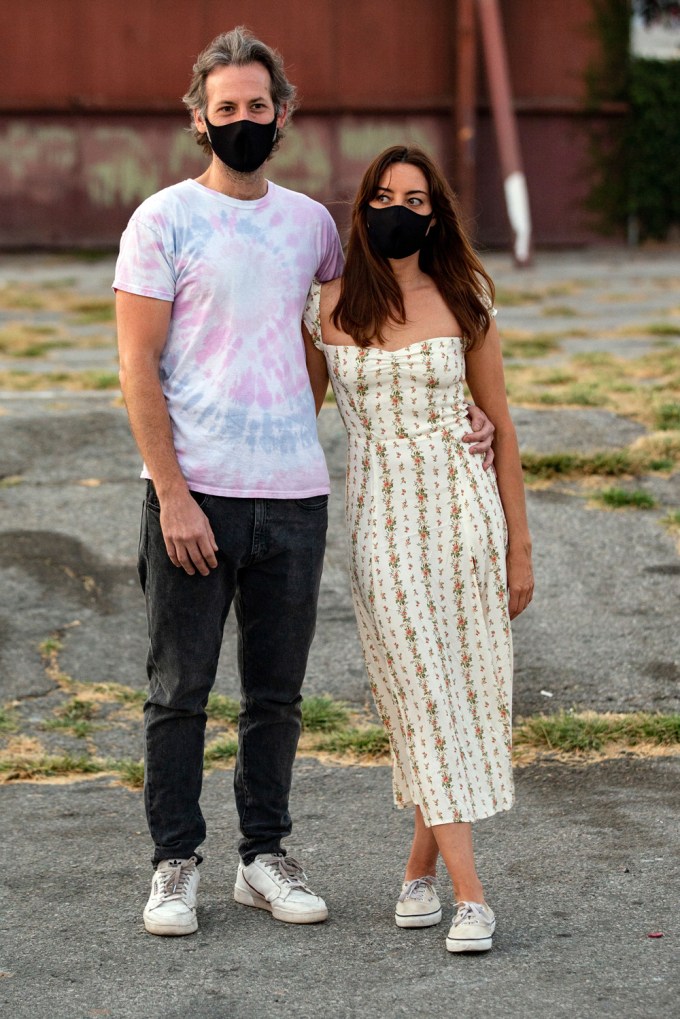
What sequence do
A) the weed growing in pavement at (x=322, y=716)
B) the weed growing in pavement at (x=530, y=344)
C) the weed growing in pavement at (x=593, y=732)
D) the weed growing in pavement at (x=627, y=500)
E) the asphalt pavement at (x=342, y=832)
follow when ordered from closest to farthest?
the asphalt pavement at (x=342, y=832)
the weed growing in pavement at (x=593, y=732)
the weed growing in pavement at (x=322, y=716)
the weed growing in pavement at (x=627, y=500)
the weed growing in pavement at (x=530, y=344)

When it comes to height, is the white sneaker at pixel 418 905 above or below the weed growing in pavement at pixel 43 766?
above

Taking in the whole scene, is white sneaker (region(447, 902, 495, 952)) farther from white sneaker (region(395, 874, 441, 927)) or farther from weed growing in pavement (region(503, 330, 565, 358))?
weed growing in pavement (region(503, 330, 565, 358))

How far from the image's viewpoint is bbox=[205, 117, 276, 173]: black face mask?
3359 mm

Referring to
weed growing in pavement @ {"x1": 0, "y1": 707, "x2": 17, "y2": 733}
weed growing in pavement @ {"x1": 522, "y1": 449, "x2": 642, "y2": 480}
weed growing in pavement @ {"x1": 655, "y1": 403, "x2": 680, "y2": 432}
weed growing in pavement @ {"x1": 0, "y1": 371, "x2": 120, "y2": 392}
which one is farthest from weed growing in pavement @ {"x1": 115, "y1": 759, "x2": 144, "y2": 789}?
weed growing in pavement @ {"x1": 0, "y1": 371, "x2": 120, "y2": 392}

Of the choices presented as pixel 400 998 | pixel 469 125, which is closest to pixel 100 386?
pixel 400 998

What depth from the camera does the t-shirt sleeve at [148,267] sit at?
10.7ft

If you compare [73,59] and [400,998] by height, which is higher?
Answer: [73,59]

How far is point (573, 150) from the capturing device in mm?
16422

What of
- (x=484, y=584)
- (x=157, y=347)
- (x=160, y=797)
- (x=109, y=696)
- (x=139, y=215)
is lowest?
(x=109, y=696)

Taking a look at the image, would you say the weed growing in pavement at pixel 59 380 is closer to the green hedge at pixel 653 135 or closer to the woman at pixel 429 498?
the woman at pixel 429 498

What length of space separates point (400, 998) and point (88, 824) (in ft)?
4.48

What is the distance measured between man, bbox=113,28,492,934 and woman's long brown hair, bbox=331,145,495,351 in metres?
0.10

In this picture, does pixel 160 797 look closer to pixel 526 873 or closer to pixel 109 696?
pixel 526 873

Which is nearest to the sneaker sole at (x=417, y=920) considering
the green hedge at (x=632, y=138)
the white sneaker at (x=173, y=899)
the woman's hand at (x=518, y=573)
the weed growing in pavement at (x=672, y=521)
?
the white sneaker at (x=173, y=899)
